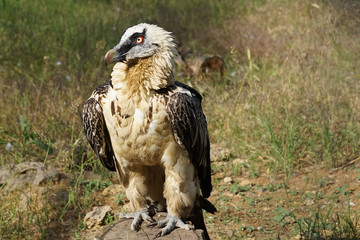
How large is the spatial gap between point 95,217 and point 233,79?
291cm

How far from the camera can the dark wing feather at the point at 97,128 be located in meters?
3.48

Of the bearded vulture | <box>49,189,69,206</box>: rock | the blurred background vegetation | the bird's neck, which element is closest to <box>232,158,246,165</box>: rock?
the blurred background vegetation

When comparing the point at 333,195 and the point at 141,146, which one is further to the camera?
the point at 333,195

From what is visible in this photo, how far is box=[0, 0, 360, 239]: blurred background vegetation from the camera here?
543 cm

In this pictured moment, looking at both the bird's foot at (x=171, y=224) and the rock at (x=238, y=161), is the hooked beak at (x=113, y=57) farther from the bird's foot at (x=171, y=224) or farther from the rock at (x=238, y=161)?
the rock at (x=238, y=161)

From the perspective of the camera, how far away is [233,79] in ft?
22.4

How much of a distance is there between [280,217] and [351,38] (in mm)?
2817

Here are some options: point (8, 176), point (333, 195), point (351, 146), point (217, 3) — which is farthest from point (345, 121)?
point (217, 3)

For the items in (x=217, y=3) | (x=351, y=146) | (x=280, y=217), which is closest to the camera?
(x=280, y=217)

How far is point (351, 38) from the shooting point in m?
6.41

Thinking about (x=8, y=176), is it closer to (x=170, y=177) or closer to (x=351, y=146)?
(x=170, y=177)

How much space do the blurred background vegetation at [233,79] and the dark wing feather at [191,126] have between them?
123 centimetres

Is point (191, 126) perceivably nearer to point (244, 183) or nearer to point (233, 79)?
point (244, 183)

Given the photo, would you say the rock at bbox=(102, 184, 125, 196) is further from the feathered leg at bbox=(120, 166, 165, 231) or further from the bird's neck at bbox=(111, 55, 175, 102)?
the bird's neck at bbox=(111, 55, 175, 102)
